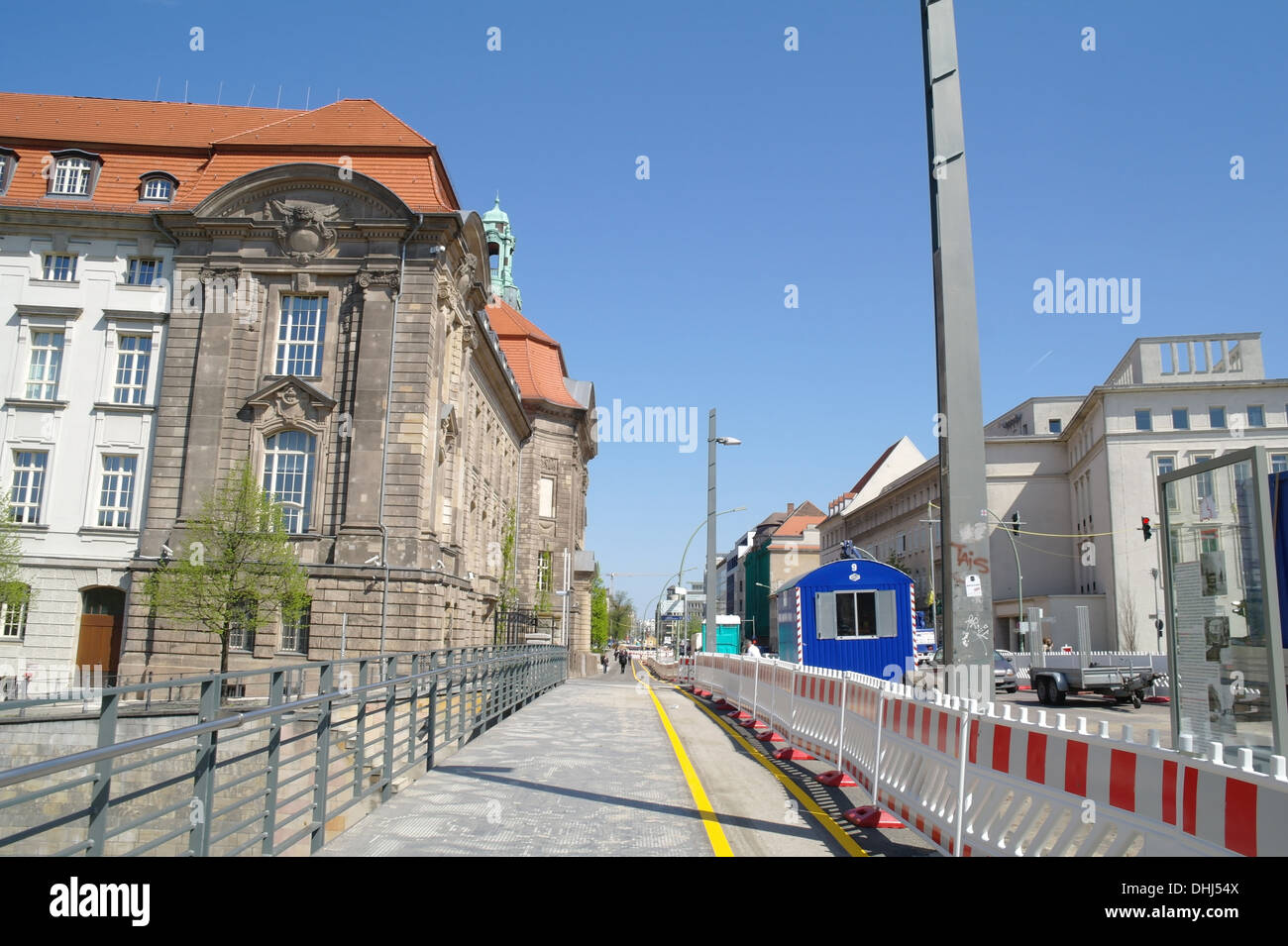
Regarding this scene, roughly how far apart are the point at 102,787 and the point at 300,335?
102 feet

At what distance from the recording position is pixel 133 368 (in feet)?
114

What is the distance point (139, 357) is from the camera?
34.7m

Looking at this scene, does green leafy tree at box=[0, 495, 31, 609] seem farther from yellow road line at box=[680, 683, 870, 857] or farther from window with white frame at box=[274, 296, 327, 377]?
yellow road line at box=[680, 683, 870, 857]

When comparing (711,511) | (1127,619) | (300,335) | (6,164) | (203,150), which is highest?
(203,150)

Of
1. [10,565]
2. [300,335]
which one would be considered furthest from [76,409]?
[300,335]

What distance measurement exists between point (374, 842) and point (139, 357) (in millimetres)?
32031

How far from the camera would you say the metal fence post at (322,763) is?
754 centimetres

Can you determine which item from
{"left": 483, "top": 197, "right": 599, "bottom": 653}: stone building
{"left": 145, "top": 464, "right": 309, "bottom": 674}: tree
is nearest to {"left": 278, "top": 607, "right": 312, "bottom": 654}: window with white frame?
{"left": 145, "top": 464, "right": 309, "bottom": 674}: tree

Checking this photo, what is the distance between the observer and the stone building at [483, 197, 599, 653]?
64188mm

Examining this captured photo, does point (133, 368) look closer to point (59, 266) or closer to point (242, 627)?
point (59, 266)

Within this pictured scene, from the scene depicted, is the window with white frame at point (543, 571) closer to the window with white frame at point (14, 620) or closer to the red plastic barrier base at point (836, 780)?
the window with white frame at point (14, 620)
